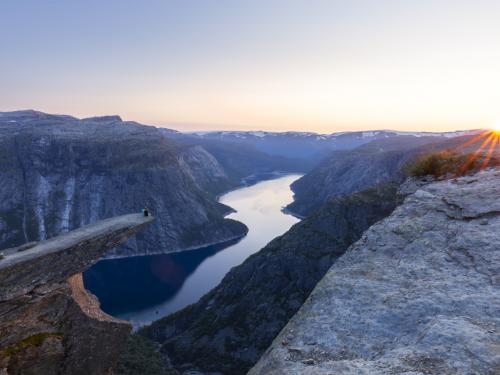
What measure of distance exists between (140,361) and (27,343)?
4960 centimetres

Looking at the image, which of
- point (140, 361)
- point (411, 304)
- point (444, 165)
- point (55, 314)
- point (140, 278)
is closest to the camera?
point (411, 304)

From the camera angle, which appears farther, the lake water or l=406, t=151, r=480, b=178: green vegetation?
the lake water

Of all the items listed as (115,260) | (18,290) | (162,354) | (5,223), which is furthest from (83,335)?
(5,223)

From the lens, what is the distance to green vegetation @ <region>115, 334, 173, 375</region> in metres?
58.8

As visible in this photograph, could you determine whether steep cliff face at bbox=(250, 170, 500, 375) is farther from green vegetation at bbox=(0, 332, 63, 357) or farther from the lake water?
the lake water

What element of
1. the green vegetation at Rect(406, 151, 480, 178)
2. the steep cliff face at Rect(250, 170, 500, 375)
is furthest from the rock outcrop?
the green vegetation at Rect(406, 151, 480, 178)

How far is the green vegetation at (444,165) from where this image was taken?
1516 cm

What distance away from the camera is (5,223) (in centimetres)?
16612

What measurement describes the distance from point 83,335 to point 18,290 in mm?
4549

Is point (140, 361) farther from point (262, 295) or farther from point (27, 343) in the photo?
point (27, 343)

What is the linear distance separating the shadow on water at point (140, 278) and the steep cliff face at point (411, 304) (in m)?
115

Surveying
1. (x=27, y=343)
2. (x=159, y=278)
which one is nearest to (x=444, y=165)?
(x=27, y=343)

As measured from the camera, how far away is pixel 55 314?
64.5 feet

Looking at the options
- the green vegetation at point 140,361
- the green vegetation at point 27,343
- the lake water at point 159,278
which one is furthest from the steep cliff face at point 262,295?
the green vegetation at point 27,343
